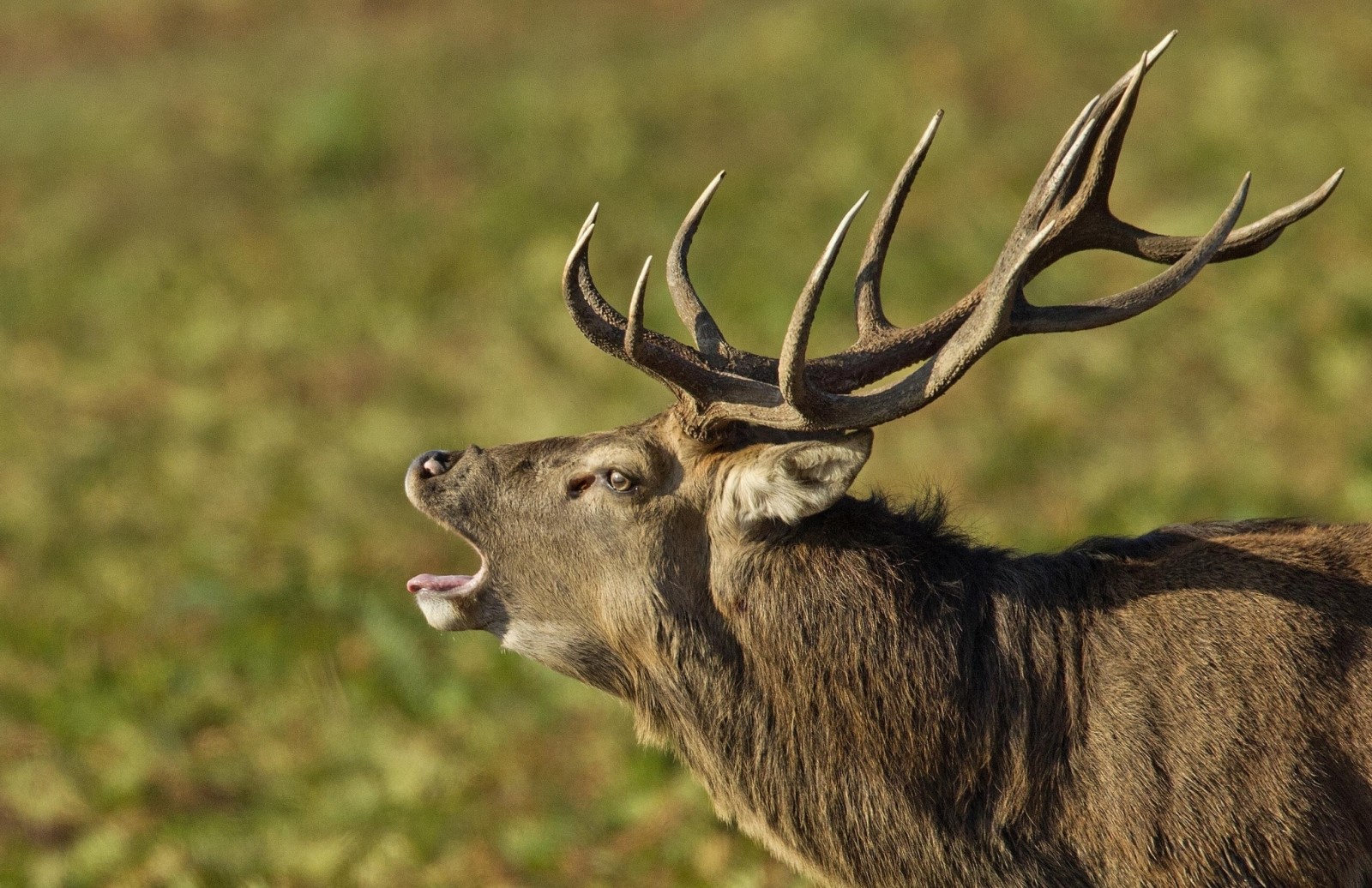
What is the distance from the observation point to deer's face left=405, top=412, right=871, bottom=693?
502 cm

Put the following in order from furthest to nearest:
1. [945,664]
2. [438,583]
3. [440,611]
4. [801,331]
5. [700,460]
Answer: [438,583] → [440,611] → [700,460] → [945,664] → [801,331]

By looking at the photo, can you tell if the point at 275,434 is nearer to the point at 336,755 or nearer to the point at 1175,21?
the point at 336,755

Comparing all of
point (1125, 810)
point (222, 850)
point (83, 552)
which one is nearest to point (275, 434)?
point (83, 552)

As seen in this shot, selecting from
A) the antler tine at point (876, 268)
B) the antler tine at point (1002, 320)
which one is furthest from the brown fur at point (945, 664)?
the antler tine at point (876, 268)

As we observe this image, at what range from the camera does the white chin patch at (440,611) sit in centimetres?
519

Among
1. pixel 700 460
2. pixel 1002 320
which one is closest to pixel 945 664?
pixel 700 460

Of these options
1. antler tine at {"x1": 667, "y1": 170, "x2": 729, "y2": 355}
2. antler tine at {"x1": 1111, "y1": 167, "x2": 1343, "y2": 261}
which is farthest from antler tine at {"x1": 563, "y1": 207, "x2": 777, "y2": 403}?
antler tine at {"x1": 1111, "y1": 167, "x2": 1343, "y2": 261}

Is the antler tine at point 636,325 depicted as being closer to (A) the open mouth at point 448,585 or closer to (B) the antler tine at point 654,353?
(B) the antler tine at point 654,353

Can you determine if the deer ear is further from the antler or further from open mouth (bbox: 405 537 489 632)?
open mouth (bbox: 405 537 489 632)

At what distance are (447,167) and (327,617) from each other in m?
8.77

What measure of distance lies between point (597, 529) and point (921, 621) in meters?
1.08

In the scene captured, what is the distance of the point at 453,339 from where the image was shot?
14977 millimetres

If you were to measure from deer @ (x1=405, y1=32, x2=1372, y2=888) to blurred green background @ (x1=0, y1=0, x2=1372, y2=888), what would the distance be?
2.90ft

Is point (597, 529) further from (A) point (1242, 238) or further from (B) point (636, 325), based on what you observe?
(A) point (1242, 238)
